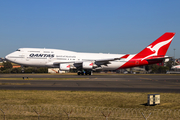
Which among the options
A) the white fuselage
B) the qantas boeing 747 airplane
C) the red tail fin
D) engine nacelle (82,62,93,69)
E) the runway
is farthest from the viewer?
the red tail fin

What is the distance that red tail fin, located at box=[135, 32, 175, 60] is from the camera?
167 ft

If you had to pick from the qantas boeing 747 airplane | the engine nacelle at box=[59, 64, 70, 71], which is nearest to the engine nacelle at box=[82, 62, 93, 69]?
the qantas boeing 747 airplane

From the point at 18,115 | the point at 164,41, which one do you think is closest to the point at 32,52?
the point at 164,41

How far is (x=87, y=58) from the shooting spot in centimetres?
5072

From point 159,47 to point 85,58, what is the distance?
1801 centimetres

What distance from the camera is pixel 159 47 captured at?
51062 millimetres

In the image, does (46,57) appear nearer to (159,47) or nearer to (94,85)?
(94,85)

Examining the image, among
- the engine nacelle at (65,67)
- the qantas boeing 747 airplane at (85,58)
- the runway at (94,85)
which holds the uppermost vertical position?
the qantas boeing 747 airplane at (85,58)

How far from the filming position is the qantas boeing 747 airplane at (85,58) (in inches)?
1891

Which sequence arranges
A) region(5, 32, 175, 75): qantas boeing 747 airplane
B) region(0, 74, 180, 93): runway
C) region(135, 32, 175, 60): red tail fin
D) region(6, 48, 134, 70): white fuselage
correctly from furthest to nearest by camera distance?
region(135, 32, 175, 60): red tail fin, region(6, 48, 134, 70): white fuselage, region(5, 32, 175, 75): qantas boeing 747 airplane, region(0, 74, 180, 93): runway

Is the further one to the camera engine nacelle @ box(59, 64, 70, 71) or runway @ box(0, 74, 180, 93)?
engine nacelle @ box(59, 64, 70, 71)

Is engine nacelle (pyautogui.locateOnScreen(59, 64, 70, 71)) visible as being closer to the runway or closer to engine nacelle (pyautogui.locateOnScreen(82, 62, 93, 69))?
engine nacelle (pyautogui.locateOnScreen(82, 62, 93, 69))

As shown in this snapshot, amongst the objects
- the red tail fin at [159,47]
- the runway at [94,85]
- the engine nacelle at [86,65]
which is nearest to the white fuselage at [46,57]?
the engine nacelle at [86,65]

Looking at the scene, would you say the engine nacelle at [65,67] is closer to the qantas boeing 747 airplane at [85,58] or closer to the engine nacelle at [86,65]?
the qantas boeing 747 airplane at [85,58]
